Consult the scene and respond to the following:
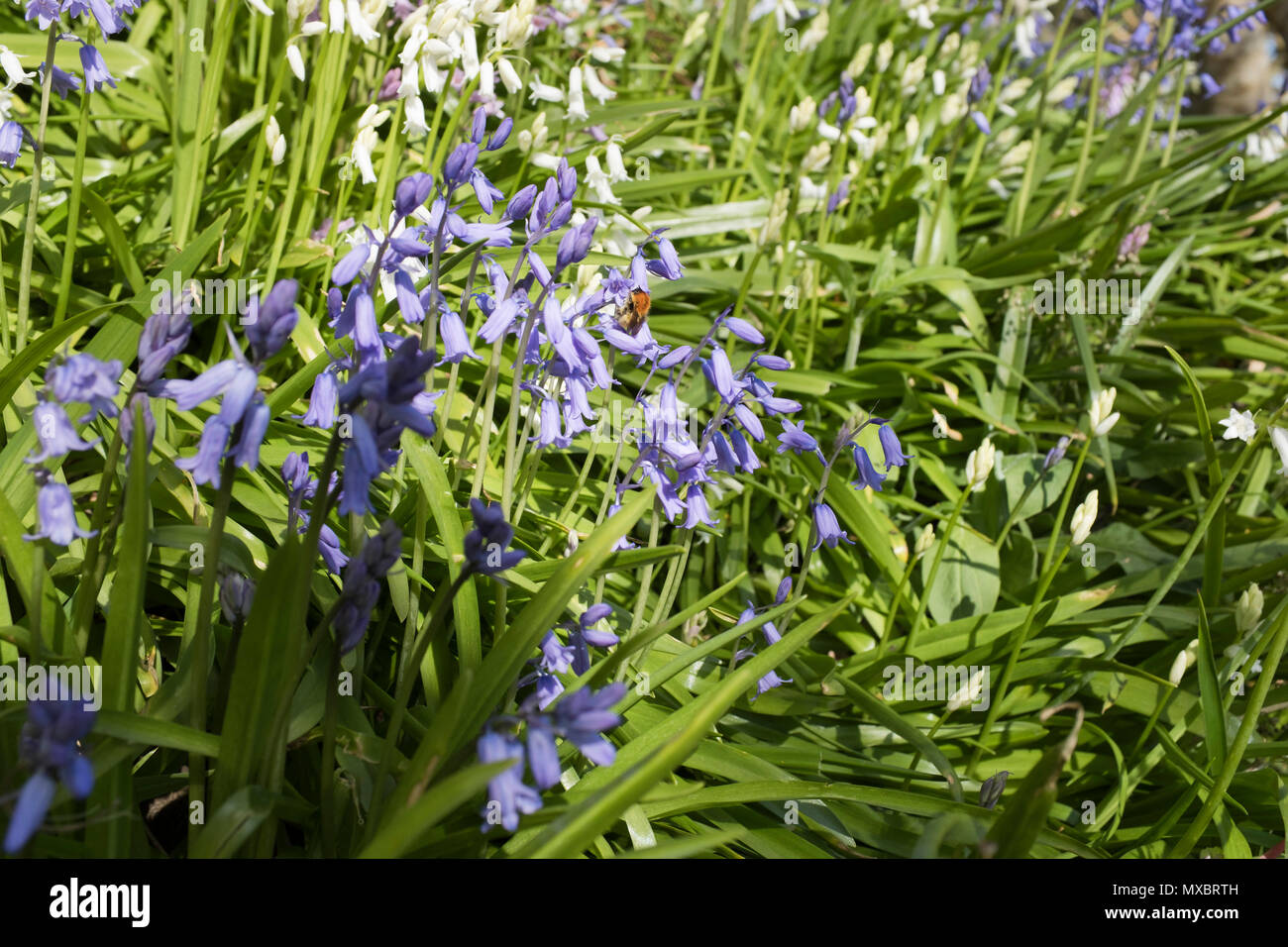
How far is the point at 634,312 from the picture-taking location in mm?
2221

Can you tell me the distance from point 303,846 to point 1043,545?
269 cm

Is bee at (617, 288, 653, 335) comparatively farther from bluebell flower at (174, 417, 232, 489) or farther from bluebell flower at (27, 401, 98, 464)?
bluebell flower at (27, 401, 98, 464)

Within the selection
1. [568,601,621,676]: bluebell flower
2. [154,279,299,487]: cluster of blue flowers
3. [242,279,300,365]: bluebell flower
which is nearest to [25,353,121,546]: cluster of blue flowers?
[154,279,299,487]: cluster of blue flowers

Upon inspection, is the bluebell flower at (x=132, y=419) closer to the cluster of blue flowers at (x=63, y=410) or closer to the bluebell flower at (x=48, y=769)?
the cluster of blue flowers at (x=63, y=410)

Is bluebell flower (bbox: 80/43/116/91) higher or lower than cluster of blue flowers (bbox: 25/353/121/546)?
higher

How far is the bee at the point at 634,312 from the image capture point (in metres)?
2.21

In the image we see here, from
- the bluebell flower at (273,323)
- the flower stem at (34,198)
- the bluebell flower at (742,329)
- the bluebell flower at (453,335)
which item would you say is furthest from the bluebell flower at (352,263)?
the flower stem at (34,198)

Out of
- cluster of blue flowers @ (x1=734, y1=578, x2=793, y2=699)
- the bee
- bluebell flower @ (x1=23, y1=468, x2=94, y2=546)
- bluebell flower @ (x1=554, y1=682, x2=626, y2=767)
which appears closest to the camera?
bluebell flower @ (x1=554, y1=682, x2=626, y2=767)

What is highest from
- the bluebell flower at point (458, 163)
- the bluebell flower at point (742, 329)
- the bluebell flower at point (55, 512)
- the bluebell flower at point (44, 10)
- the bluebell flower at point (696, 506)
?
the bluebell flower at point (44, 10)

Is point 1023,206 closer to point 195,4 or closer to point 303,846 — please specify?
point 195,4

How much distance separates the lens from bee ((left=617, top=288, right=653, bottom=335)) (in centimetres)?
221

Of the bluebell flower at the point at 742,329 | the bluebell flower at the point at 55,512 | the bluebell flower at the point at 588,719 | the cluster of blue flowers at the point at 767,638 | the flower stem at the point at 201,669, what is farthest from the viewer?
the cluster of blue flowers at the point at 767,638

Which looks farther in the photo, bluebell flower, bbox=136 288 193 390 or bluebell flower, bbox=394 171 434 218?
bluebell flower, bbox=394 171 434 218

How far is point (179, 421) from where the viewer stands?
278 centimetres
